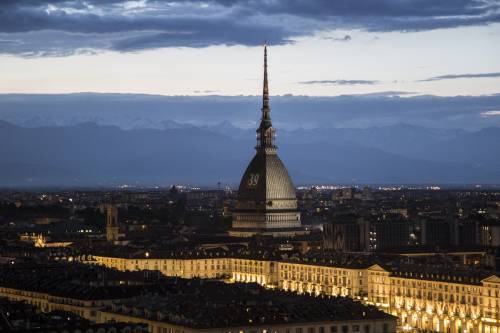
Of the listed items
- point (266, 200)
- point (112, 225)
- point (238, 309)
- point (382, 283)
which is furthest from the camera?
point (112, 225)

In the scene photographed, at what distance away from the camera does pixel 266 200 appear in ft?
533

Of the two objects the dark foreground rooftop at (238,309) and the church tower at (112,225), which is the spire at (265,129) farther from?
the dark foreground rooftop at (238,309)

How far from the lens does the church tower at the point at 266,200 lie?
533 ft

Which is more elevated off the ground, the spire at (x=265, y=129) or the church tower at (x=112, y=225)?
the spire at (x=265, y=129)

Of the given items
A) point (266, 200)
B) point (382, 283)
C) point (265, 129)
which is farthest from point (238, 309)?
point (265, 129)

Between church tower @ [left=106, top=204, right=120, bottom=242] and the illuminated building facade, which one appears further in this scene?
church tower @ [left=106, top=204, right=120, bottom=242]

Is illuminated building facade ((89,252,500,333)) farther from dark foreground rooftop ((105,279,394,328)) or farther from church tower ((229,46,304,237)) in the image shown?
church tower ((229,46,304,237))

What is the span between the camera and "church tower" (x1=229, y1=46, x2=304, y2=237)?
162m

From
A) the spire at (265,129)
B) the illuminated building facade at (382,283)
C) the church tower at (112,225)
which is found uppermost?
the spire at (265,129)

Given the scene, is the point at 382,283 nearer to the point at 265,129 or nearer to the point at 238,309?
the point at 238,309

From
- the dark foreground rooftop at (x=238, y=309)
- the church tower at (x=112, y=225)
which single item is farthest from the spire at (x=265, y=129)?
the dark foreground rooftop at (x=238, y=309)

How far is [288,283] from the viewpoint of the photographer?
412ft

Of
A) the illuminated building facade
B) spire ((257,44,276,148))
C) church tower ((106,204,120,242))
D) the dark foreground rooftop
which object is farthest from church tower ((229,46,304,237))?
the dark foreground rooftop

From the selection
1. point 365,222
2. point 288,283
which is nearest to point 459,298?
point 288,283
